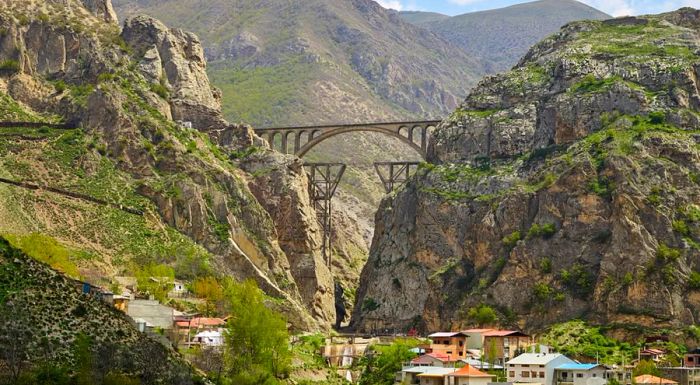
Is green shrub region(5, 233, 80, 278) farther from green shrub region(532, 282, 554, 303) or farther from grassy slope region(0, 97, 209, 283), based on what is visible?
green shrub region(532, 282, 554, 303)

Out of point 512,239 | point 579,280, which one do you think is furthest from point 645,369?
point 512,239

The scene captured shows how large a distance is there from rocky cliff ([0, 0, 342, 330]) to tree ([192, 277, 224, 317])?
4.16 meters

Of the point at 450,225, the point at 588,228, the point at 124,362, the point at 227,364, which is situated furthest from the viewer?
the point at 450,225

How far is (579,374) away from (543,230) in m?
34.9

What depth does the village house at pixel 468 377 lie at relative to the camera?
11791cm

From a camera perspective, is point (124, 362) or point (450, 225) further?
point (450, 225)

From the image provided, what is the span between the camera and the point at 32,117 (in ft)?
588

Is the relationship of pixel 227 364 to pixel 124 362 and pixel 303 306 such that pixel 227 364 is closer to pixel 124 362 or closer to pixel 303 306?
pixel 124 362

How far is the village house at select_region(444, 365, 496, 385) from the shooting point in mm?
117912

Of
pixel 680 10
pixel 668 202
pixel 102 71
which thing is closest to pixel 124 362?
pixel 668 202

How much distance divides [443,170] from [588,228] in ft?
85.7

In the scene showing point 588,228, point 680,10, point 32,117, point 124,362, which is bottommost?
point 124,362

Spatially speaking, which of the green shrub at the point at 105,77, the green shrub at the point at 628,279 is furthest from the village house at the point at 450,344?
the green shrub at the point at 105,77

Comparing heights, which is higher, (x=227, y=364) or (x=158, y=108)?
(x=158, y=108)
